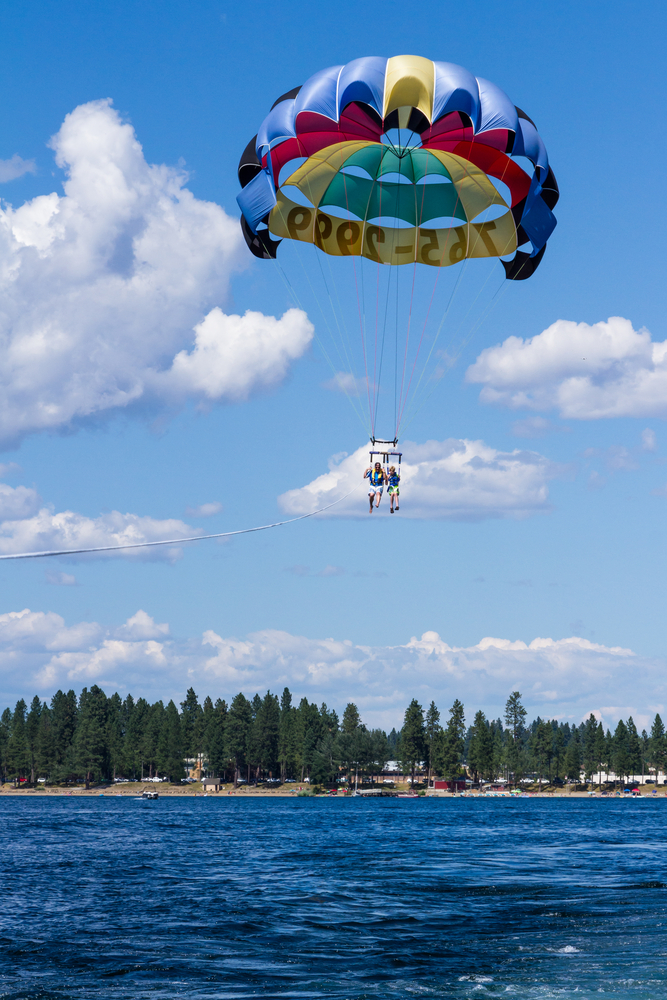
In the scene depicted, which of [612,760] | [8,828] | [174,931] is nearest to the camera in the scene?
[174,931]

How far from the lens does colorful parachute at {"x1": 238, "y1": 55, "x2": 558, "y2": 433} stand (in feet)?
79.9

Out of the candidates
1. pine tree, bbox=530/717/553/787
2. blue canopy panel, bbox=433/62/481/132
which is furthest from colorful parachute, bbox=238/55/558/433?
pine tree, bbox=530/717/553/787

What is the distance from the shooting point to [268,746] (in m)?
151

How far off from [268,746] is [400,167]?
5248 inches

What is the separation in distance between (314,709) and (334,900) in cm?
12275

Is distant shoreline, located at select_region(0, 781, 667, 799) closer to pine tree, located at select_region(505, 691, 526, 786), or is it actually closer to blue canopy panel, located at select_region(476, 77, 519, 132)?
pine tree, located at select_region(505, 691, 526, 786)

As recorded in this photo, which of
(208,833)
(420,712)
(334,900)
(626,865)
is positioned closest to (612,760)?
(420,712)

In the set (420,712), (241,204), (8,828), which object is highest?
(241,204)

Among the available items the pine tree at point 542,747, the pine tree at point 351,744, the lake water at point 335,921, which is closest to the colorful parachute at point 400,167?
the lake water at point 335,921

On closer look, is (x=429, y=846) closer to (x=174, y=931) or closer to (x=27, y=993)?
(x=174, y=931)

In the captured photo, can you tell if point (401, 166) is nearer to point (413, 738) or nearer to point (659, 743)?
point (413, 738)

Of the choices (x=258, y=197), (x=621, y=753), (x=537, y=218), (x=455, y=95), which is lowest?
(x=621, y=753)

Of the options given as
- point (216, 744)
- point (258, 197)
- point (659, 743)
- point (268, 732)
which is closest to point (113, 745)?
point (216, 744)

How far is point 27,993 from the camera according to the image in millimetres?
18453
